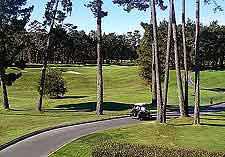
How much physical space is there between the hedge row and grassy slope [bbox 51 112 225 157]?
897mm

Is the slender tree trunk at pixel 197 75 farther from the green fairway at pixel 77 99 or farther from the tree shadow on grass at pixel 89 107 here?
the tree shadow on grass at pixel 89 107

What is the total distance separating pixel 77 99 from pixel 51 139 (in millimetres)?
35110

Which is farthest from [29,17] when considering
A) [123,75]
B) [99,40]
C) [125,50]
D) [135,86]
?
[125,50]

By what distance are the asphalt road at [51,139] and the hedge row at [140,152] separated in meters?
3.01

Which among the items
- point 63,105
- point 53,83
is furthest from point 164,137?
point 53,83

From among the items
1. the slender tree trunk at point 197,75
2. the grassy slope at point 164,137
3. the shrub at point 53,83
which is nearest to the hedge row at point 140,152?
the grassy slope at point 164,137

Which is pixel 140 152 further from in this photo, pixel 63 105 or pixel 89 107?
pixel 63 105

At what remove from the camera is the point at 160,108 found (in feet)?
108

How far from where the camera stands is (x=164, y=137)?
2736cm

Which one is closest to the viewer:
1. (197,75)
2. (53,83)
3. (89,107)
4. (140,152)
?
(140,152)

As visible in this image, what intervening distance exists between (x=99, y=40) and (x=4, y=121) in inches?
446

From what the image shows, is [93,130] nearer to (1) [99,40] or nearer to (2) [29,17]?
(1) [99,40]

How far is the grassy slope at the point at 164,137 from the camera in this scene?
915 inches

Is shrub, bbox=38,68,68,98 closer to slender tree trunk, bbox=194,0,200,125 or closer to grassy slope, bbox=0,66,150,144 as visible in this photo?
grassy slope, bbox=0,66,150,144
